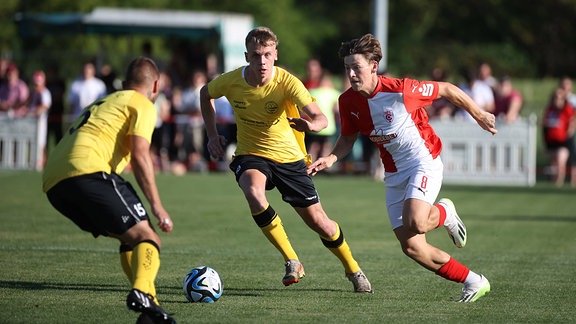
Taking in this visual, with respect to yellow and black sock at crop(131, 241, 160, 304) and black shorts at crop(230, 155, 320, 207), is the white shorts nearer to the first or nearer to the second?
black shorts at crop(230, 155, 320, 207)

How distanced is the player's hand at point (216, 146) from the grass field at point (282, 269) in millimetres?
1101

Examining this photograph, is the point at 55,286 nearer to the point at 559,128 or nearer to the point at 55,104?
the point at 55,104

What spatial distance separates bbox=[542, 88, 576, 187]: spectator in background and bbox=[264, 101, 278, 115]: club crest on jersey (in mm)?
13887

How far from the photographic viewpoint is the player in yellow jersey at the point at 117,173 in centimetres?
704

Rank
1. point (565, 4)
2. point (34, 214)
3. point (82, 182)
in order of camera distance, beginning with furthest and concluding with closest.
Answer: point (565, 4) < point (34, 214) < point (82, 182)

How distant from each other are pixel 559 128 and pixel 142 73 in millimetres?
16019

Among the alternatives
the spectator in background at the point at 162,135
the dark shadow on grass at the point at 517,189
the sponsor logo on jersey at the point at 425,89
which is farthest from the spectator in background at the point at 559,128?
the sponsor logo on jersey at the point at 425,89

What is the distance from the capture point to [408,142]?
8578 millimetres

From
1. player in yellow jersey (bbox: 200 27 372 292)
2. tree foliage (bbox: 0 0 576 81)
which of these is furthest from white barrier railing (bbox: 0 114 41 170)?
tree foliage (bbox: 0 0 576 81)

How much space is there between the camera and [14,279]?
904cm

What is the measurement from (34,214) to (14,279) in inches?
220

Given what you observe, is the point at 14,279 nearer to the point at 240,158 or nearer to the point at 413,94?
the point at 240,158

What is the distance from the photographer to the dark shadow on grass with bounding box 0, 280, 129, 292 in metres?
8.65

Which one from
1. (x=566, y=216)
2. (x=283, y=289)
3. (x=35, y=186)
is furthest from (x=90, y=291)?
(x=35, y=186)
